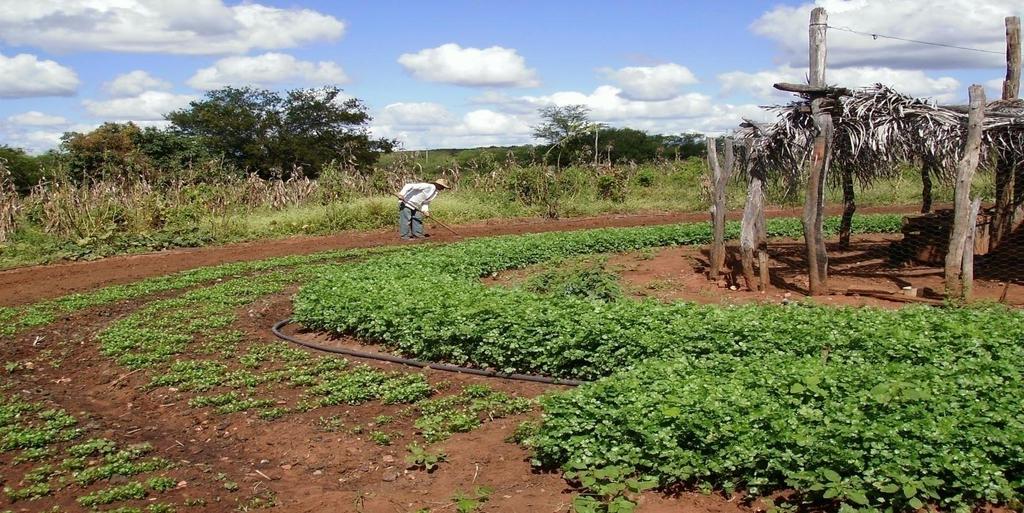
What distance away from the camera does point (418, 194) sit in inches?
642

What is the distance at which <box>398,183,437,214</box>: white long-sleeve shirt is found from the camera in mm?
16156

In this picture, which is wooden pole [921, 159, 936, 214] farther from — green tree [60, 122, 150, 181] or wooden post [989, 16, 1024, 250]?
green tree [60, 122, 150, 181]

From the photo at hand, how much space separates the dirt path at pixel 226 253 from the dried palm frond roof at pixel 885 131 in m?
7.25

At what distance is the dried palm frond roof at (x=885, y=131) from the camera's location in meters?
9.65

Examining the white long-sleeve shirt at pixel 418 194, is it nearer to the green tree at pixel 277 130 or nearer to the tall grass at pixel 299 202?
the tall grass at pixel 299 202

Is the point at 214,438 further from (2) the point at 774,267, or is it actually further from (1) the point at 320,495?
(2) the point at 774,267

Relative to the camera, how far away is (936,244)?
11391mm

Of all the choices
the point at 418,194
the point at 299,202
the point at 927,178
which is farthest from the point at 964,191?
the point at 299,202

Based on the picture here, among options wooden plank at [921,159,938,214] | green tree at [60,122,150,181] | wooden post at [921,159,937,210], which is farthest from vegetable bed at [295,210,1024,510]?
green tree at [60,122,150,181]

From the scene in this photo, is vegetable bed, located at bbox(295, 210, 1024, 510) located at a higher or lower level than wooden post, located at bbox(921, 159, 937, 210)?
lower

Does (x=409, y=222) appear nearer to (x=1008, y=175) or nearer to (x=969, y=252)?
(x=1008, y=175)

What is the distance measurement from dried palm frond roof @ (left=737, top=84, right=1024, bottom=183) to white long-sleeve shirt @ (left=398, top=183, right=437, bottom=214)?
6992mm

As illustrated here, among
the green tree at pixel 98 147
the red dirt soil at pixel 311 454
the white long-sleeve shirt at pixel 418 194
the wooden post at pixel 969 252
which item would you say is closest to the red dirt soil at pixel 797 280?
the wooden post at pixel 969 252

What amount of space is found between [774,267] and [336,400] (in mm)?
6945
